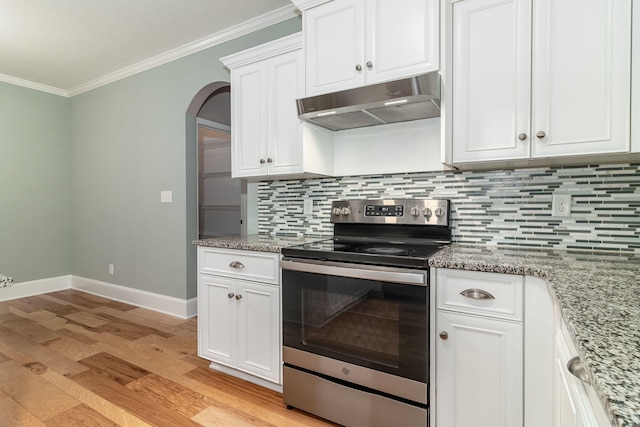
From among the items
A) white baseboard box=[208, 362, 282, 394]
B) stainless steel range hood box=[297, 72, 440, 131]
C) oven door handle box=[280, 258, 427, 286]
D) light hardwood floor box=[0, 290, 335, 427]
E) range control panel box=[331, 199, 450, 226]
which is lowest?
light hardwood floor box=[0, 290, 335, 427]

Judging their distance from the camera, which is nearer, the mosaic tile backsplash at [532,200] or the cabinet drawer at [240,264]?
the mosaic tile backsplash at [532,200]

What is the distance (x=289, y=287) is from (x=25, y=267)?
4.03 meters

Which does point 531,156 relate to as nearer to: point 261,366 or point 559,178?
point 559,178

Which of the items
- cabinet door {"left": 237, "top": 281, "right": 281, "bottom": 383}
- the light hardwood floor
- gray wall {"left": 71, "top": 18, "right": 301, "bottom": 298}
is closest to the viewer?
the light hardwood floor

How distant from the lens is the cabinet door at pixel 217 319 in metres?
2.13

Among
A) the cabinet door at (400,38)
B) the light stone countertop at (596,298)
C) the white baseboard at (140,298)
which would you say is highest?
the cabinet door at (400,38)

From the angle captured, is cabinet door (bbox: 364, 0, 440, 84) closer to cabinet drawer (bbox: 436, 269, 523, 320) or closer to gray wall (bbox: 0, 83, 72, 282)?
cabinet drawer (bbox: 436, 269, 523, 320)

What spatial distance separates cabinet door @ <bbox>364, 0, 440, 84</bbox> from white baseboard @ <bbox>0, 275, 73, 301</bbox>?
4625 mm

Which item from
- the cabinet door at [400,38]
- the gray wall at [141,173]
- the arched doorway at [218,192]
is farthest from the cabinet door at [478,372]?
the arched doorway at [218,192]

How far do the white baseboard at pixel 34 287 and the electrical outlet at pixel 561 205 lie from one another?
523 centimetres

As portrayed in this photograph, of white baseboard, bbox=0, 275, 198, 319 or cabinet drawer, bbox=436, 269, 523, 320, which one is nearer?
cabinet drawer, bbox=436, 269, 523, 320

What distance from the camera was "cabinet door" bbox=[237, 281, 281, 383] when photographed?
1944 millimetres

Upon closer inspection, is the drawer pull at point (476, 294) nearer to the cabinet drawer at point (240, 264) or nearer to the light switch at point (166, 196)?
the cabinet drawer at point (240, 264)

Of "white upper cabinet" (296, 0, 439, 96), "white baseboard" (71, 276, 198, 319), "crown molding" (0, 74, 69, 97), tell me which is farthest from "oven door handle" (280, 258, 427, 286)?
"crown molding" (0, 74, 69, 97)
